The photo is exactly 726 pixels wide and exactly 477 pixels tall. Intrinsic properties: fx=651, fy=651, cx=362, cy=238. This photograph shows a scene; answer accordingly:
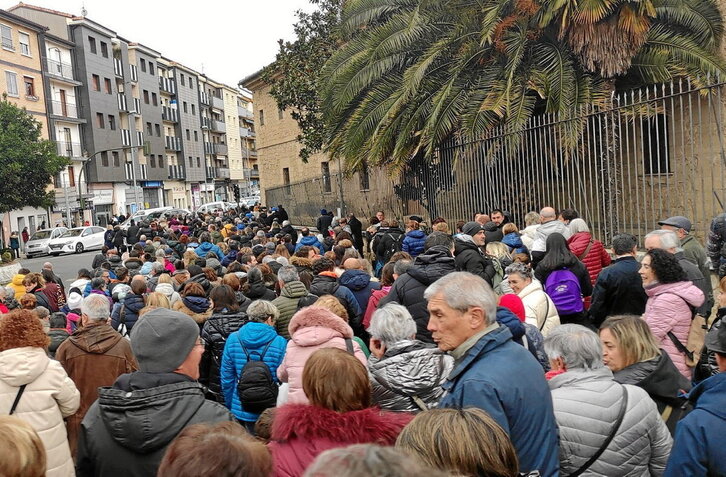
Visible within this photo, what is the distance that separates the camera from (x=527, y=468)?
9.02 ft

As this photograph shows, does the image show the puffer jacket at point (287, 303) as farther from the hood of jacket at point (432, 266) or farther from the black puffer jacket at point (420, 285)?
the hood of jacket at point (432, 266)

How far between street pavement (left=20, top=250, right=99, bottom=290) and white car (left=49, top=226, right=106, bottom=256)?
355mm

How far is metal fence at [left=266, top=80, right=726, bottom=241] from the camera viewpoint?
895 centimetres

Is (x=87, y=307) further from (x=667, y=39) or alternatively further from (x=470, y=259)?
(x=667, y=39)

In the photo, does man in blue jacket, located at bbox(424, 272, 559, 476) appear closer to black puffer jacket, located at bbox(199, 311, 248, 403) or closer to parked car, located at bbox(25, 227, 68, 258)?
black puffer jacket, located at bbox(199, 311, 248, 403)

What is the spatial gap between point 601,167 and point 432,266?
17.4ft

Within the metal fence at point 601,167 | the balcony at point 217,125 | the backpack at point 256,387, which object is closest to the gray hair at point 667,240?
the metal fence at point 601,167

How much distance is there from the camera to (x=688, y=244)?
6574 mm

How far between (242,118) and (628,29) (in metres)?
88.9

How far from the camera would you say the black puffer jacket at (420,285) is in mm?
5535

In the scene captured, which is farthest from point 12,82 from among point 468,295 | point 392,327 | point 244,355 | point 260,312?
point 468,295

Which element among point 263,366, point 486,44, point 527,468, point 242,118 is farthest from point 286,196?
point 242,118

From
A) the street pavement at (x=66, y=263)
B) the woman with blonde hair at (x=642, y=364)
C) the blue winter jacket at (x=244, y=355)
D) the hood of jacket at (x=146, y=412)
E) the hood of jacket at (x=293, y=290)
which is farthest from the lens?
the street pavement at (x=66, y=263)

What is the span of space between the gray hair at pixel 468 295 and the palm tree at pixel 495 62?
7962mm
